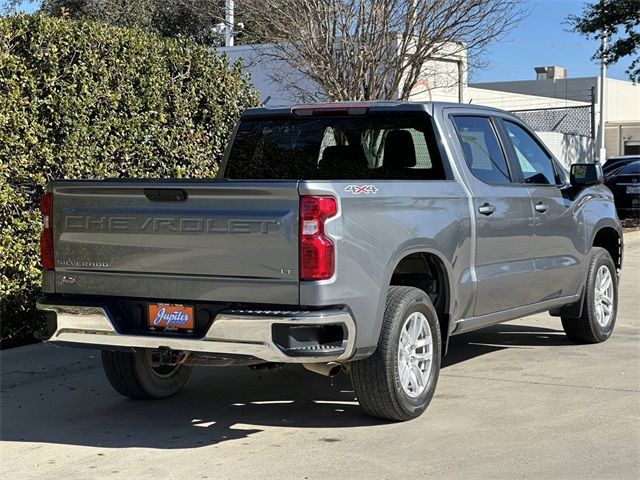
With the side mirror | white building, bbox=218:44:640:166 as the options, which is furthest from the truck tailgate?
white building, bbox=218:44:640:166

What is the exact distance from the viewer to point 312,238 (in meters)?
5.69

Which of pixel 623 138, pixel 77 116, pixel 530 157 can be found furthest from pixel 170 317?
pixel 623 138

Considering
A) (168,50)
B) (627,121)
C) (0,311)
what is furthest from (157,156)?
(627,121)

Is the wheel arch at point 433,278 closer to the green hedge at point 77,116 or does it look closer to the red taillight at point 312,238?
the red taillight at point 312,238

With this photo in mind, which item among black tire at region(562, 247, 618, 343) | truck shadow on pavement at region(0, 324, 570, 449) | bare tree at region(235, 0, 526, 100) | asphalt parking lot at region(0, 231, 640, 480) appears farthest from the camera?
bare tree at region(235, 0, 526, 100)

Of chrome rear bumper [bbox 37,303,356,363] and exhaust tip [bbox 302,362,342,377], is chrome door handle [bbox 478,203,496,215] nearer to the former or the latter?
exhaust tip [bbox 302,362,342,377]

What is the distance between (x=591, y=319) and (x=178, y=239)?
4310mm

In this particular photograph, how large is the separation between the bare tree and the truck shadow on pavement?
607 cm

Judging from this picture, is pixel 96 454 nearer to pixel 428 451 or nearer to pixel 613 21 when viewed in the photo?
pixel 428 451

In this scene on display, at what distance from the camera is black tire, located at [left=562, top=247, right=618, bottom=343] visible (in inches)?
348

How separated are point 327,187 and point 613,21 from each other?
60.3 feet

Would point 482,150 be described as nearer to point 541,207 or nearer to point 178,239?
point 541,207

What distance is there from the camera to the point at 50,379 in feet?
26.6

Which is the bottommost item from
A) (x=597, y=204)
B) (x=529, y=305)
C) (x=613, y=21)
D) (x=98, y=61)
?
(x=529, y=305)
